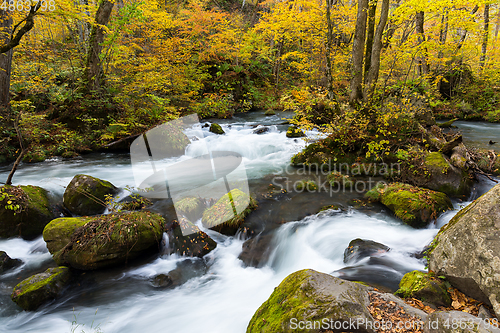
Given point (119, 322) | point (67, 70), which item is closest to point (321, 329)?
point (119, 322)

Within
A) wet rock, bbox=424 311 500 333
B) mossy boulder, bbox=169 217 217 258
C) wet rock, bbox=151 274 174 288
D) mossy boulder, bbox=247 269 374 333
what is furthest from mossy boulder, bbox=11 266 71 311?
wet rock, bbox=424 311 500 333

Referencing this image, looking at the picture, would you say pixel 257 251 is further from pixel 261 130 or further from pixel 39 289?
pixel 261 130

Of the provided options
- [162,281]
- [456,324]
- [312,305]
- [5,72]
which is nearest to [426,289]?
[456,324]

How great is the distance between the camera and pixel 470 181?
6.42m

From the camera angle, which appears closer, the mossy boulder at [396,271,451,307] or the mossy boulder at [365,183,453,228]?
the mossy boulder at [396,271,451,307]

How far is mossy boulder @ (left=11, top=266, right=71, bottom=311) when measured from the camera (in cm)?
370

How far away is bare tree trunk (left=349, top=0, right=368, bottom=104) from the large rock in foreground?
637cm

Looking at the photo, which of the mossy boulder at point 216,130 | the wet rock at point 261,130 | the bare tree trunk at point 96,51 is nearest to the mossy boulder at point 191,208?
the mossy boulder at point 216,130

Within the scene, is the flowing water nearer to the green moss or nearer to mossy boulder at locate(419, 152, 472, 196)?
mossy boulder at locate(419, 152, 472, 196)

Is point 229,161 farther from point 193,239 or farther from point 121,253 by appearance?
point 121,253

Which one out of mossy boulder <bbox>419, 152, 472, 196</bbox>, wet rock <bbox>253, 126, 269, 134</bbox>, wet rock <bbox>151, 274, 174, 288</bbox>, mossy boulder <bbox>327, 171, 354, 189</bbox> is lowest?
wet rock <bbox>151, 274, 174, 288</bbox>

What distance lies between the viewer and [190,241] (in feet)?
16.7

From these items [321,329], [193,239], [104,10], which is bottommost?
[193,239]

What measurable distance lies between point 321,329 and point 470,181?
22.8 ft
